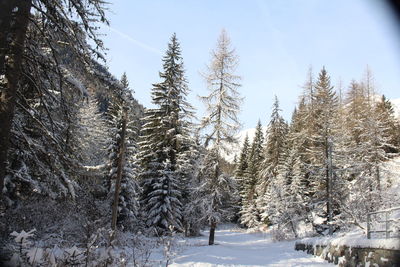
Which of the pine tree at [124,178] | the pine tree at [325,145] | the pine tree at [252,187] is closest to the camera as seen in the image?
the pine tree at [124,178]

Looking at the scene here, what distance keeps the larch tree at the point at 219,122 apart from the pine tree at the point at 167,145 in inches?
116

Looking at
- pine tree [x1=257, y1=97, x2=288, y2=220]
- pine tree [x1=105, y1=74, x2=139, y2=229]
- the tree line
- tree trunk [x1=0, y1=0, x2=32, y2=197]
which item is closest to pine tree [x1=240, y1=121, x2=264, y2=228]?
the tree line

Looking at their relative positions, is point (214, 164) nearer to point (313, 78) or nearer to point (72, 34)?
point (72, 34)

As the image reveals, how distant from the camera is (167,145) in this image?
24172 millimetres

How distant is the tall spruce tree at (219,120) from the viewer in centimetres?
2125

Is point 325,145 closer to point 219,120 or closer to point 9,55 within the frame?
point 219,120

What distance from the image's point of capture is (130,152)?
21.9 meters

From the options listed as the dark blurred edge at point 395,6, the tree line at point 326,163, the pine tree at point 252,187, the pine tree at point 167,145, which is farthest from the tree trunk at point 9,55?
the pine tree at point 252,187

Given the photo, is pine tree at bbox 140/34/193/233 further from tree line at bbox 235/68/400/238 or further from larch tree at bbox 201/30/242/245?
tree line at bbox 235/68/400/238

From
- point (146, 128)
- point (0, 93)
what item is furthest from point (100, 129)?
point (0, 93)

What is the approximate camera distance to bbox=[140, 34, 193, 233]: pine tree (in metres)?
22.7

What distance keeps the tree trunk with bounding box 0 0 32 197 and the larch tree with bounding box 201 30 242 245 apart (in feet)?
54.3

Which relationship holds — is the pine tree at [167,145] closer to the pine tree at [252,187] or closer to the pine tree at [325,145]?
the pine tree at [325,145]

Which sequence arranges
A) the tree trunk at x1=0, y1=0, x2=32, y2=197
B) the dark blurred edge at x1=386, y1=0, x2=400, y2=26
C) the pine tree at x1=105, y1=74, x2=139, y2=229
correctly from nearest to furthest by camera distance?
the tree trunk at x1=0, y1=0, x2=32, y2=197, the dark blurred edge at x1=386, y1=0, x2=400, y2=26, the pine tree at x1=105, y1=74, x2=139, y2=229
